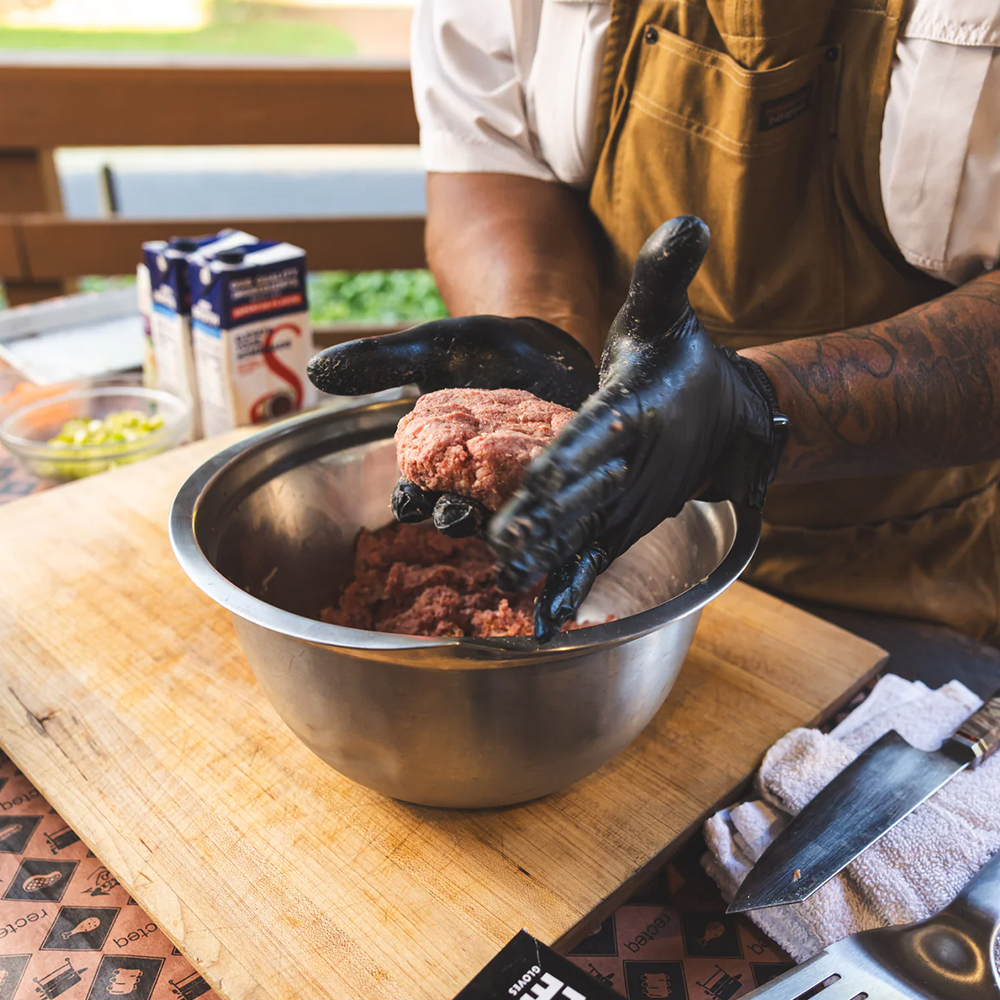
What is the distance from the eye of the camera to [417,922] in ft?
2.73

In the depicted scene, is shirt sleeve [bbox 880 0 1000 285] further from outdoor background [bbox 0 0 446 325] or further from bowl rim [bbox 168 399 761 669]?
outdoor background [bbox 0 0 446 325]

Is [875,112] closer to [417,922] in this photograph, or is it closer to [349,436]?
[349,436]

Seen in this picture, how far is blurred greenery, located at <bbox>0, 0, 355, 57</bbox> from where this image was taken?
8.66 meters

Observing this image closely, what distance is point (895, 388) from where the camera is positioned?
1.08 m

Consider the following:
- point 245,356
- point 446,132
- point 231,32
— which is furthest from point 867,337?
point 231,32

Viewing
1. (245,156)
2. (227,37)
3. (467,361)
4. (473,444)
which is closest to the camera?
(473,444)

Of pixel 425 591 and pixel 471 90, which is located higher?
pixel 471 90

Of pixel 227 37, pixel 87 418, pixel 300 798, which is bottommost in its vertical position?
pixel 227 37

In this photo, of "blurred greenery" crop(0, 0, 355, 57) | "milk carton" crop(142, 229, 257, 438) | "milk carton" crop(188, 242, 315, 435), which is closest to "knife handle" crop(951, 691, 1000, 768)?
"milk carton" crop(188, 242, 315, 435)

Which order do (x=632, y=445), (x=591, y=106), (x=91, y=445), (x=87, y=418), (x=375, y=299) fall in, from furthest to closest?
(x=375, y=299), (x=87, y=418), (x=91, y=445), (x=591, y=106), (x=632, y=445)

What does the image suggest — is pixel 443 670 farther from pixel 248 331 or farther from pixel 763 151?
pixel 248 331

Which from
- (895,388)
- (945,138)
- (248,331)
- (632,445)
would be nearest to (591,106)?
(945,138)

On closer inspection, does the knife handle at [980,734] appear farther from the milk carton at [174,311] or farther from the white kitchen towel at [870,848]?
the milk carton at [174,311]

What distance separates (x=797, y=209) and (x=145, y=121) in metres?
2.50
